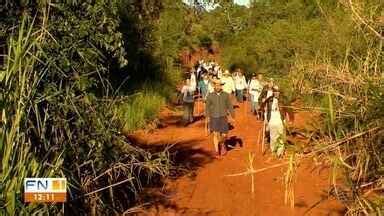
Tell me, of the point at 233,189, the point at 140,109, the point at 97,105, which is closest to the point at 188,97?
the point at 140,109

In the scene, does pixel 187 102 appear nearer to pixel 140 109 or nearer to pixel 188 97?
pixel 188 97

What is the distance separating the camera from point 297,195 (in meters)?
11.1

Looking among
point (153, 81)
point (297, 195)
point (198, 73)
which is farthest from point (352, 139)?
point (198, 73)

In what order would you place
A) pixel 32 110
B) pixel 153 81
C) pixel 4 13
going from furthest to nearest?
pixel 153 81
pixel 4 13
pixel 32 110

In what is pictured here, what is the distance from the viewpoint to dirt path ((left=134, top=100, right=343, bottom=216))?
1032 cm

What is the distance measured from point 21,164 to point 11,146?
0.21 m

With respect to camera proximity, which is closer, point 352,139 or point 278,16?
point 352,139

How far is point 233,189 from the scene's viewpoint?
1163cm

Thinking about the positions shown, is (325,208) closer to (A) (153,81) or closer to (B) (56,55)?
(B) (56,55)

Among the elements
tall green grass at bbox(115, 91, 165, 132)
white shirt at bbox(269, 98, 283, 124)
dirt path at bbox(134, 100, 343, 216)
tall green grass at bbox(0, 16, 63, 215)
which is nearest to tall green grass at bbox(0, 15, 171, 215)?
tall green grass at bbox(0, 16, 63, 215)

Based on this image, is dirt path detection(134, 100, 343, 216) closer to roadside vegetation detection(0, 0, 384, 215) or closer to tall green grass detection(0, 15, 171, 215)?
roadside vegetation detection(0, 0, 384, 215)

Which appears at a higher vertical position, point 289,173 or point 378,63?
point 378,63

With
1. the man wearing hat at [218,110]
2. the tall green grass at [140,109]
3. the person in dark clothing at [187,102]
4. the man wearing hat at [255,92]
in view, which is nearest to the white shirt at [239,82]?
the tall green grass at [140,109]

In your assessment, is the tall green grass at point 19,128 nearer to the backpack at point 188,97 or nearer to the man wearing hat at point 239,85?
the backpack at point 188,97
